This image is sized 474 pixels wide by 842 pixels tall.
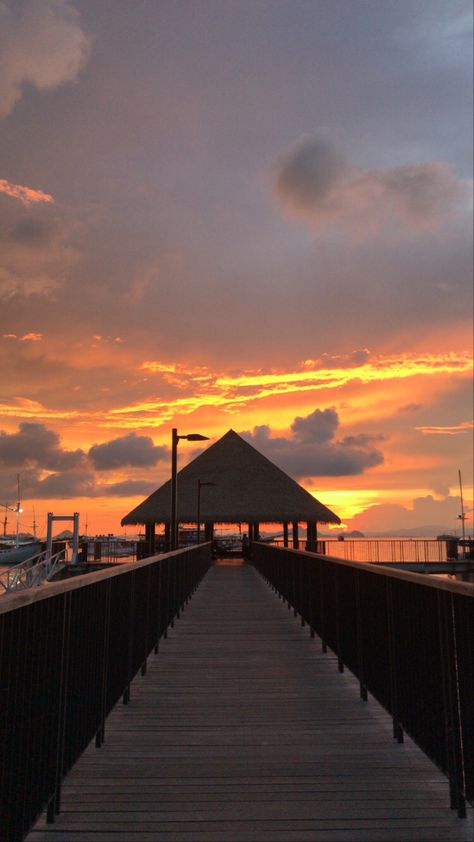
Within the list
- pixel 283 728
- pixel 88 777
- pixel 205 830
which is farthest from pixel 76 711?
pixel 283 728

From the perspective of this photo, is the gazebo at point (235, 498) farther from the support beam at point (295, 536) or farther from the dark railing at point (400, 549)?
the dark railing at point (400, 549)

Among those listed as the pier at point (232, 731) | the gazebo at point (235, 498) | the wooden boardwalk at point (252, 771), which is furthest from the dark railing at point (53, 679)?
the gazebo at point (235, 498)

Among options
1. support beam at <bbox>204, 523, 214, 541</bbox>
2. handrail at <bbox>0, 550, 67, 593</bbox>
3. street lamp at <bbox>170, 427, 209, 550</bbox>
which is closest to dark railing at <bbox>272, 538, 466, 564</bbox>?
support beam at <bbox>204, 523, 214, 541</bbox>

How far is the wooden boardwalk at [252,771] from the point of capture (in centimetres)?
363

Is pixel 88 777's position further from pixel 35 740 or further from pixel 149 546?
pixel 149 546

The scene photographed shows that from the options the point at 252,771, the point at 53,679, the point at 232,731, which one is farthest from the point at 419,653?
the point at 53,679

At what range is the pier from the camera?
354 cm

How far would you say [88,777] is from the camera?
437 centimetres

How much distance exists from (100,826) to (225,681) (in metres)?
3.77

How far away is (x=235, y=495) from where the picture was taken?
4628 cm

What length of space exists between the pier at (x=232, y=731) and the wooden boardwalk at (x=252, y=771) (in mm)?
14

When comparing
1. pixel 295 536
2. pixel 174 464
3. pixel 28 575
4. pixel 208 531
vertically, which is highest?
pixel 174 464

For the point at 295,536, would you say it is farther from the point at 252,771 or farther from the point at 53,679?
the point at 53,679

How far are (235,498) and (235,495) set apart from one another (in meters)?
0.38
